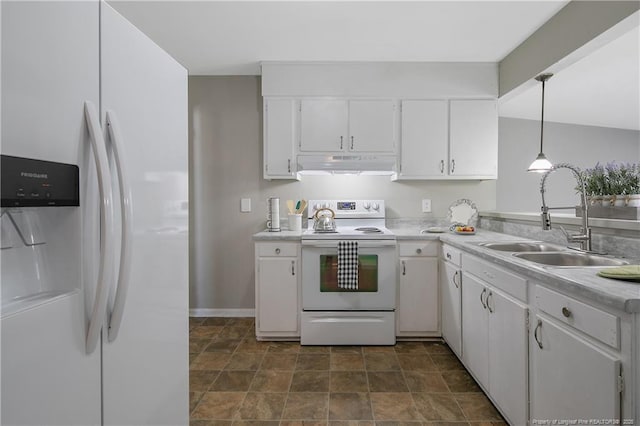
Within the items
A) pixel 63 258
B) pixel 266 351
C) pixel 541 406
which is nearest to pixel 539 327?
pixel 541 406

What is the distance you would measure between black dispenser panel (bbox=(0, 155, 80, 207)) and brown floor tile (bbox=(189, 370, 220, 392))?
66.5 inches

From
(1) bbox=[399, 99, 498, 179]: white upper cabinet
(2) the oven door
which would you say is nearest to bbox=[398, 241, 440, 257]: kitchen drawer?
(2) the oven door

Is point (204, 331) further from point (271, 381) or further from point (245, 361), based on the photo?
point (271, 381)

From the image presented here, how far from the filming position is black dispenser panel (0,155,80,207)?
0.66 m

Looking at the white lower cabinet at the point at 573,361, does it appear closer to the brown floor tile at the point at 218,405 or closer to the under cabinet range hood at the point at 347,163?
the brown floor tile at the point at 218,405

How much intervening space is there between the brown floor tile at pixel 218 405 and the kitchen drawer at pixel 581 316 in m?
1.63

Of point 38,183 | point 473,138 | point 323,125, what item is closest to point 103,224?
point 38,183

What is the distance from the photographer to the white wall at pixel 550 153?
4418 mm

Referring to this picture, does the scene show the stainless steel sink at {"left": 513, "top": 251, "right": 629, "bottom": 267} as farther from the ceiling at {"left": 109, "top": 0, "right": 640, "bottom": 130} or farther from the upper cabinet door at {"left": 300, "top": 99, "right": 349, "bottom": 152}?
the upper cabinet door at {"left": 300, "top": 99, "right": 349, "bottom": 152}

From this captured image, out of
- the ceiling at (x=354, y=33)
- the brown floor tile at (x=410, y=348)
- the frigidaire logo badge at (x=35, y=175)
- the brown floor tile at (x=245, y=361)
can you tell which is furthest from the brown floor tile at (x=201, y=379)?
the ceiling at (x=354, y=33)

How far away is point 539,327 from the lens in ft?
4.54

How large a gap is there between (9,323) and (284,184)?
106 inches

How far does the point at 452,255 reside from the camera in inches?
96.2

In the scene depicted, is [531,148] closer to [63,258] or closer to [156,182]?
[156,182]
